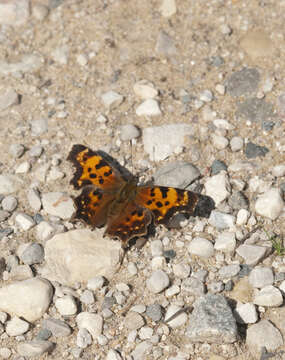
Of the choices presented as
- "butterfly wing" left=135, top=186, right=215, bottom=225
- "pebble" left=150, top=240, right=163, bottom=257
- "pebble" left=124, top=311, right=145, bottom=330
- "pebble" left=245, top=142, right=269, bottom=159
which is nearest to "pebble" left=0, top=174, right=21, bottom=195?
"butterfly wing" left=135, top=186, right=215, bottom=225

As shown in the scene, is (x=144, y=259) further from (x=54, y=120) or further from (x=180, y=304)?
(x=54, y=120)

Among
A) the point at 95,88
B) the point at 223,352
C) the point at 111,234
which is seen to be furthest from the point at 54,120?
the point at 223,352

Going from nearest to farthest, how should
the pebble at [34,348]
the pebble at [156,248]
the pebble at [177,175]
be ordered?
1. the pebble at [34,348]
2. the pebble at [156,248]
3. the pebble at [177,175]

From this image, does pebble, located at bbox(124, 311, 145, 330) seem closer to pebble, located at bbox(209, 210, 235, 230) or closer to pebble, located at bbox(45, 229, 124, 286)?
pebble, located at bbox(45, 229, 124, 286)

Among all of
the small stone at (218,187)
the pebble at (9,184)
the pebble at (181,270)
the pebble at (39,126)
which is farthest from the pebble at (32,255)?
the small stone at (218,187)

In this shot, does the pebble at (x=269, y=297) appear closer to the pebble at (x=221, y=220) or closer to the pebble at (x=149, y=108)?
the pebble at (x=221, y=220)
